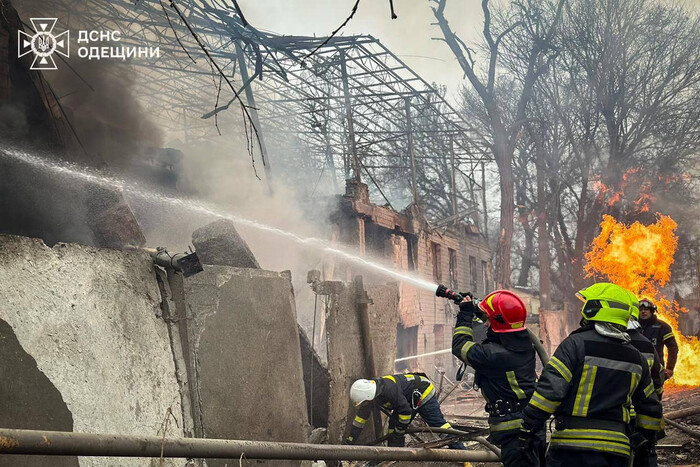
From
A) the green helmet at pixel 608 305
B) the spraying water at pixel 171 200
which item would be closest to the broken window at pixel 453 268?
the spraying water at pixel 171 200

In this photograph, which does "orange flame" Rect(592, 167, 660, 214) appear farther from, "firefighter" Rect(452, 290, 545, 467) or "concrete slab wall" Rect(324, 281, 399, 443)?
"firefighter" Rect(452, 290, 545, 467)

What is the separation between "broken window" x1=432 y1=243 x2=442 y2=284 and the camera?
792 inches

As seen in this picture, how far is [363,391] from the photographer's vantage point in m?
6.27

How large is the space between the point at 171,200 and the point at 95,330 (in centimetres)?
734

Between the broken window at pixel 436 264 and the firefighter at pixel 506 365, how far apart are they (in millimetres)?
15281

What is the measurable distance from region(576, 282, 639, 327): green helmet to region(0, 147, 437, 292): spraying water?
1.82 metres

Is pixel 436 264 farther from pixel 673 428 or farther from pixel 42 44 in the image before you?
pixel 42 44

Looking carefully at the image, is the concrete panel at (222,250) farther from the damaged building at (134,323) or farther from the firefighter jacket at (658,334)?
the firefighter jacket at (658,334)

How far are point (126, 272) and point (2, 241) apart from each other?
3.14 ft

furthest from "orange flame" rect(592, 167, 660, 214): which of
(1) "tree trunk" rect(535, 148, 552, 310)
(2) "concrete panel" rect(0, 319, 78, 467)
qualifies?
(2) "concrete panel" rect(0, 319, 78, 467)

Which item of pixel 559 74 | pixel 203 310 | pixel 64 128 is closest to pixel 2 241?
pixel 203 310

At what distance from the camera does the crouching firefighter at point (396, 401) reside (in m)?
6.26

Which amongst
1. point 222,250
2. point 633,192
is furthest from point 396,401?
point 633,192

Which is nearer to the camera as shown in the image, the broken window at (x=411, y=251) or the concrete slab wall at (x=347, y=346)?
the concrete slab wall at (x=347, y=346)
